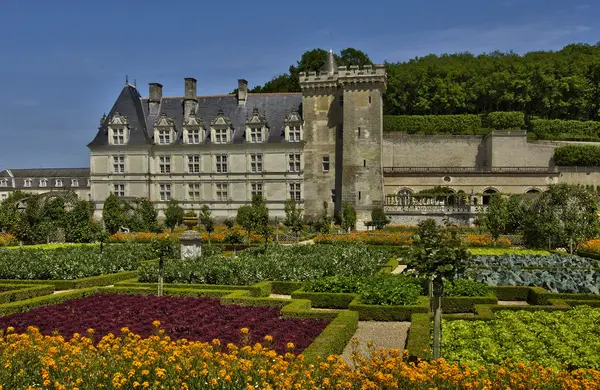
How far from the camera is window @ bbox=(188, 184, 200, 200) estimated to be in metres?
45.5

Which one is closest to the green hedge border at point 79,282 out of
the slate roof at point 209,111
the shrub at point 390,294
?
the shrub at point 390,294

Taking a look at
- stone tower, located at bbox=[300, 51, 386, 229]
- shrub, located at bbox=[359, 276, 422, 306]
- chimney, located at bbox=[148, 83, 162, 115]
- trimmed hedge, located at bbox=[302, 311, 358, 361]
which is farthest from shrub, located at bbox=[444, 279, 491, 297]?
chimney, located at bbox=[148, 83, 162, 115]

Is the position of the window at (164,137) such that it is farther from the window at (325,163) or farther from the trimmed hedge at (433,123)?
the trimmed hedge at (433,123)

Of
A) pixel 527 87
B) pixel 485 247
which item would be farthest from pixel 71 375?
pixel 527 87

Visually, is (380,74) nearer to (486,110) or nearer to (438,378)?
(486,110)

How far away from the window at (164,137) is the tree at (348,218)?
15.7 metres

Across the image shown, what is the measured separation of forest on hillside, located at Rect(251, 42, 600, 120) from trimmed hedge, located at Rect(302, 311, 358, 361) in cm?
4539

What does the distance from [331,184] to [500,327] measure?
33.8 m

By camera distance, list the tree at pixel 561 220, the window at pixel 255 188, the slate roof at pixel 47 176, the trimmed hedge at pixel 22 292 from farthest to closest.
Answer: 1. the slate roof at pixel 47 176
2. the window at pixel 255 188
3. the tree at pixel 561 220
4. the trimmed hedge at pixel 22 292

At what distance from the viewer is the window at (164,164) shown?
45969 mm

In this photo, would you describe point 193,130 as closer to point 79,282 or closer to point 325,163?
point 325,163

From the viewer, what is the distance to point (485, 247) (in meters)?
26.5

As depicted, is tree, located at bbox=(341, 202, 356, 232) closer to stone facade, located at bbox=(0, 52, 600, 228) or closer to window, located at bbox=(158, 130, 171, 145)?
stone facade, located at bbox=(0, 52, 600, 228)

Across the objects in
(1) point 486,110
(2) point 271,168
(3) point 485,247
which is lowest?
(3) point 485,247
